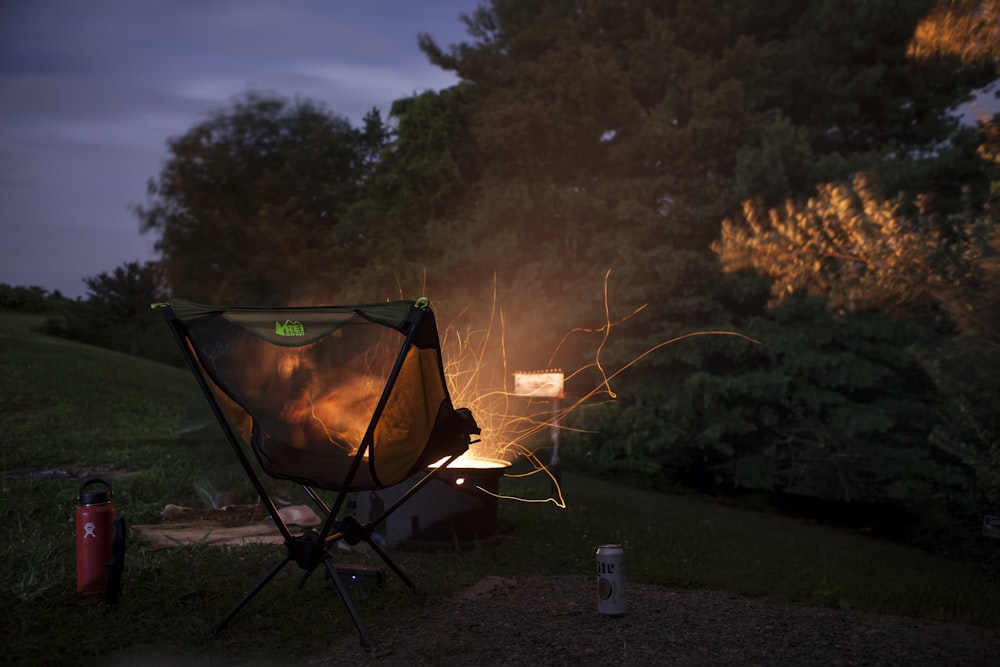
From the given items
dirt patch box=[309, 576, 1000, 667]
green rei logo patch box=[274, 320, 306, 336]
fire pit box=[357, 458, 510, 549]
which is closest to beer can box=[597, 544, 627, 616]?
dirt patch box=[309, 576, 1000, 667]

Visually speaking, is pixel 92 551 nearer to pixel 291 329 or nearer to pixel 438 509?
pixel 291 329

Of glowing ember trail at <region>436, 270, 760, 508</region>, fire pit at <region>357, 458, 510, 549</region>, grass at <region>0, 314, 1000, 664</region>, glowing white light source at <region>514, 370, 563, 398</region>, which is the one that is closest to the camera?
grass at <region>0, 314, 1000, 664</region>

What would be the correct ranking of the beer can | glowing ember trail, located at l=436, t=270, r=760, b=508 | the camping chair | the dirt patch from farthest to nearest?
glowing ember trail, located at l=436, t=270, r=760, b=508, the beer can, the camping chair, the dirt patch

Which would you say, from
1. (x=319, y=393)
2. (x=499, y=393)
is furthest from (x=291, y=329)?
(x=499, y=393)

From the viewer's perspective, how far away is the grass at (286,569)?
385cm

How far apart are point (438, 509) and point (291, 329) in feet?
7.07

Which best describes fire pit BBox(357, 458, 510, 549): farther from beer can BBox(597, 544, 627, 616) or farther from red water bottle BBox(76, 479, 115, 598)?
red water bottle BBox(76, 479, 115, 598)

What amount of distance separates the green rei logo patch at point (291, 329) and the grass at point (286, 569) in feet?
4.51

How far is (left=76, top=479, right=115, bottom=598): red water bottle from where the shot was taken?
4.16m

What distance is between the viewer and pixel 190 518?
6328mm

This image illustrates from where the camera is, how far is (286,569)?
501 centimetres

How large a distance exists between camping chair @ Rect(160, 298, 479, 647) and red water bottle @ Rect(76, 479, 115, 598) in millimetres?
Answer: 822

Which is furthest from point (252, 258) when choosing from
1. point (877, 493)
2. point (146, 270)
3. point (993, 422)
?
point (993, 422)

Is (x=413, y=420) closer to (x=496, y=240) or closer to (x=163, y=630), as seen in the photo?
(x=163, y=630)
